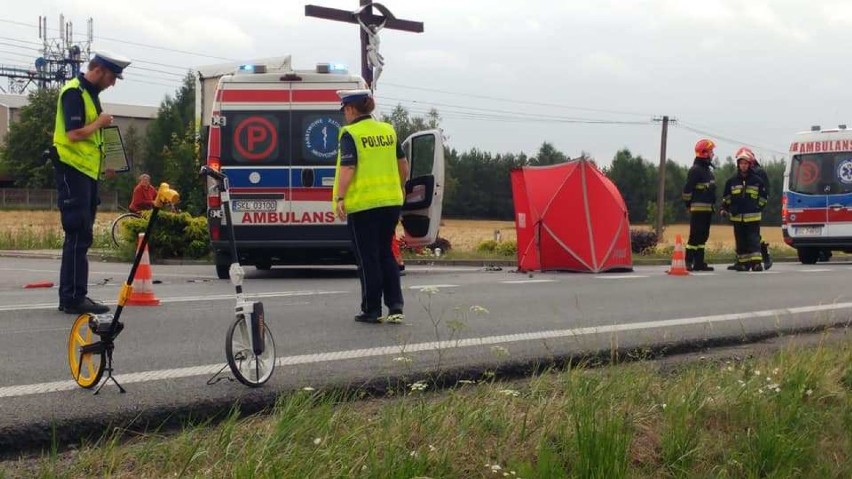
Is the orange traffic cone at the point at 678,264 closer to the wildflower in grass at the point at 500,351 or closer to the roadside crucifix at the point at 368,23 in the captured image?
the wildflower in grass at the point at 500,351

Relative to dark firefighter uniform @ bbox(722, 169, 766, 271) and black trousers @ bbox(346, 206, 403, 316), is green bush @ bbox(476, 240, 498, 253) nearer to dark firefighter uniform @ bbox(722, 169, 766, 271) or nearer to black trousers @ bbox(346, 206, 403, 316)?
dark firefighter uniform @ bbox(722, 169, 766, 271)

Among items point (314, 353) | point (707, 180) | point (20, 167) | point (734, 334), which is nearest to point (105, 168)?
point (314, 353)

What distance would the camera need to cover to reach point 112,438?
13.1ft

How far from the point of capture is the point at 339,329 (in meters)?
7.23

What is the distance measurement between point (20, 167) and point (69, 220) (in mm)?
79578

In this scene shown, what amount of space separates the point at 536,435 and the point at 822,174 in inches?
766

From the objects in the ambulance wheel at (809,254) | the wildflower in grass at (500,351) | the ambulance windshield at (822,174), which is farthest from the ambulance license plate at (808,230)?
the wildflower in grass at (500,351)

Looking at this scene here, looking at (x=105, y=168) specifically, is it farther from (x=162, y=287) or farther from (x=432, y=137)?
(x=432, y=137)

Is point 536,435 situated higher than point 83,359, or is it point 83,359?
point 83,359

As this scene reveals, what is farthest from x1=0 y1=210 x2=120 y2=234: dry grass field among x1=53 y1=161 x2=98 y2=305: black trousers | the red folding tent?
x1=53 y1=161 x2=98 y2=305: black trousers

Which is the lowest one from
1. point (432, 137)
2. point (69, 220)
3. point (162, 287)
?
point (162, 287)

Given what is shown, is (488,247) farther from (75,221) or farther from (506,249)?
(75,221)

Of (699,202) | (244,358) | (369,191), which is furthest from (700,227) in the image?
(244,358)

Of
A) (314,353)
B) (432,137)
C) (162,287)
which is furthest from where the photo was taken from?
(432,137)
